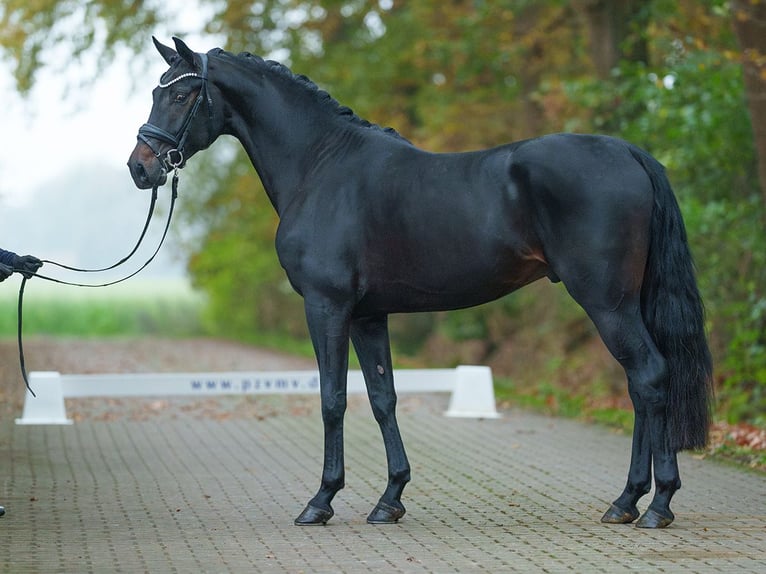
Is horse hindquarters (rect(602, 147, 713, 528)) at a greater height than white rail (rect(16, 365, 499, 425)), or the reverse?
horse hindquarters (rect(602, 147, 713, 528))

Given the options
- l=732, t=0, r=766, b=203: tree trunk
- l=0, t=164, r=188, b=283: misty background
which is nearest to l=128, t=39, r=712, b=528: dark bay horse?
l=732, t=0, r=766, b=203: tree trunk

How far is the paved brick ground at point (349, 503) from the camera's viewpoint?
5.62m

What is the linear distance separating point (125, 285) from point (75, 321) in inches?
727

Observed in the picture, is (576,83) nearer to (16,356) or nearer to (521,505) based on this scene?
(521,505)

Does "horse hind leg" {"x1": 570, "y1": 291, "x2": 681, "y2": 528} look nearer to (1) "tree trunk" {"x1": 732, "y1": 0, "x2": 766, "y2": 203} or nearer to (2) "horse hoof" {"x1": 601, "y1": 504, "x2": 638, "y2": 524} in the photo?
(2) "horse hoof" {"x1": 601, "y1": 504, "x2": 638, "y2": 524}

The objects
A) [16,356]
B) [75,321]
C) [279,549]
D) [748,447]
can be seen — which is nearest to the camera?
[279,549]

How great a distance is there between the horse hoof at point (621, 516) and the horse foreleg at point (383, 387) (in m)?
1.14

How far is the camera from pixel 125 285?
5416cm

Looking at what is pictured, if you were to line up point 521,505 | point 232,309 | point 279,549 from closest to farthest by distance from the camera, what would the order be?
1. point 279,549
2. point 521,505
3. point 232,309

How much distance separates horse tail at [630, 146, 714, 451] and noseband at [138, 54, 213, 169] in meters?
2.39

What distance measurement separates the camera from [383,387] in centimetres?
685

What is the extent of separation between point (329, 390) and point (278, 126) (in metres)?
1.56

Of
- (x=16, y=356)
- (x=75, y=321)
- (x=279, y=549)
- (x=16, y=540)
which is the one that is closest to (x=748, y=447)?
(x=279, y=549)

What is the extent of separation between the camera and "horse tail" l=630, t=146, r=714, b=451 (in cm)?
634
